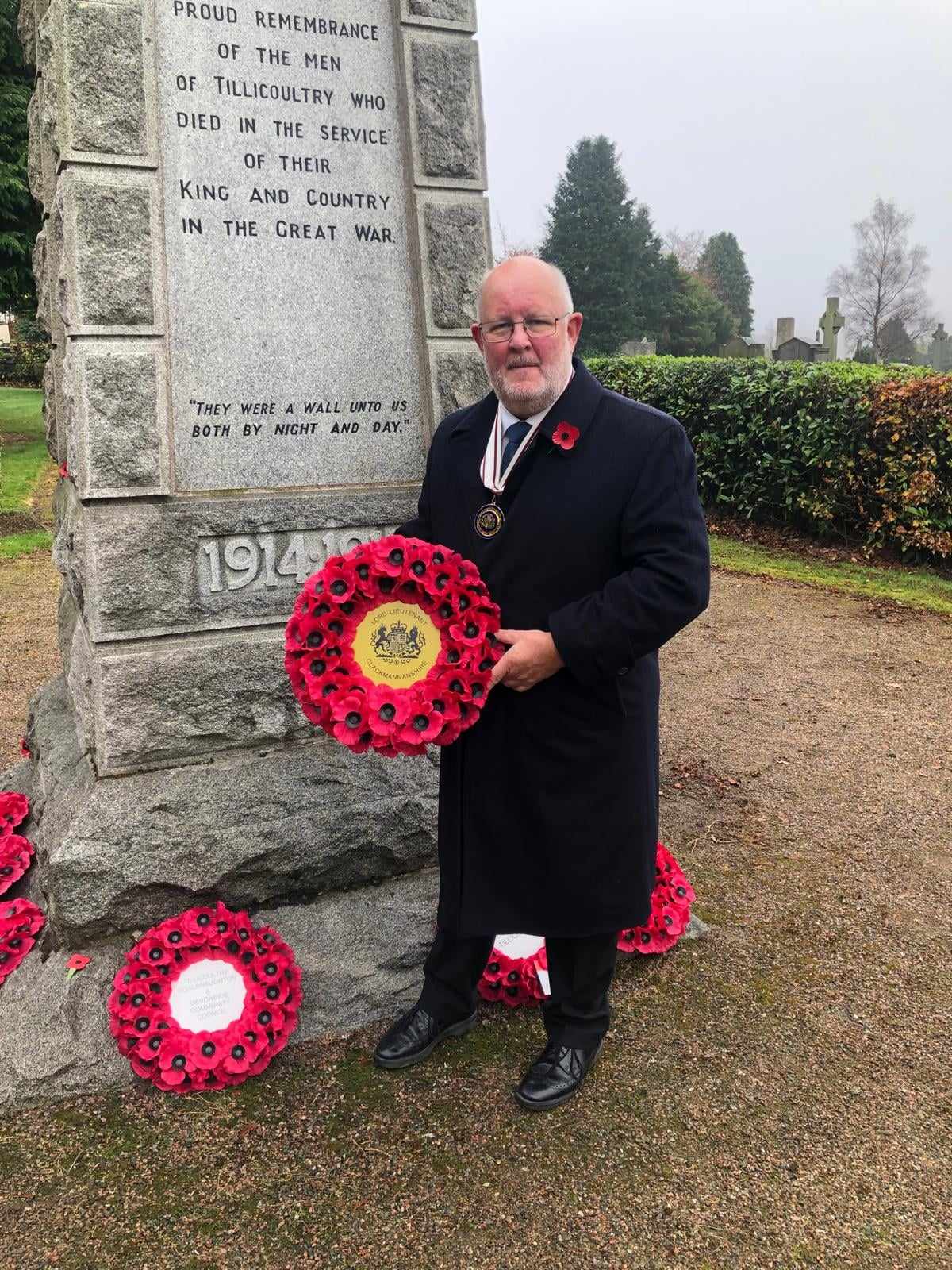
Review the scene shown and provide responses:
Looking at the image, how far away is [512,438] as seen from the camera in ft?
7.75

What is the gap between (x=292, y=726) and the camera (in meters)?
3.25

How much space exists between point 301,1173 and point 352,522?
190cm

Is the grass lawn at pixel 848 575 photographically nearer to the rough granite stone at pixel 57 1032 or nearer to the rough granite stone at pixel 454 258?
the rough granite stone at pixel 454 258

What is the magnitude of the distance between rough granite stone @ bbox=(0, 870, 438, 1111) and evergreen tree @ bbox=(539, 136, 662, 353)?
3921cm

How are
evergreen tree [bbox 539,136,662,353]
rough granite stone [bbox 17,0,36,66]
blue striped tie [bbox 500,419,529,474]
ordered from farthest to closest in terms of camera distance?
evergreen tree [bbox 539,136,662,353] → rough granite stone [bbox 17,0,36,66] → blue striped tie [bbox 500,419,529,474]

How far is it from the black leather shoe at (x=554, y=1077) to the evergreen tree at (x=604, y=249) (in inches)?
1565

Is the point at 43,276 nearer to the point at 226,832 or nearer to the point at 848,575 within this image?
the point at 226,832

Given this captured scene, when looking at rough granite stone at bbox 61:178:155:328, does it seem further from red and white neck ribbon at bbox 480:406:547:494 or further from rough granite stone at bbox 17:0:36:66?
red and white neck ribbon at bbox 480:406:547:494

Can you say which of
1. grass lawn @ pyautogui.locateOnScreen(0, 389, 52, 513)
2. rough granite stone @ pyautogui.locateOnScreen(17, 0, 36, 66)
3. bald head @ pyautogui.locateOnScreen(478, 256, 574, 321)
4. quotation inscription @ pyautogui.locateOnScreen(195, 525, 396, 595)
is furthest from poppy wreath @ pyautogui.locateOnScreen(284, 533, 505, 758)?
grass lawn @ pyautogui.locateOnScreen(0, 389, 52, 513)

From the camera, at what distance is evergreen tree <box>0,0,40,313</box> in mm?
14398

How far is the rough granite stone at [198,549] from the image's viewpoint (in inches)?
117

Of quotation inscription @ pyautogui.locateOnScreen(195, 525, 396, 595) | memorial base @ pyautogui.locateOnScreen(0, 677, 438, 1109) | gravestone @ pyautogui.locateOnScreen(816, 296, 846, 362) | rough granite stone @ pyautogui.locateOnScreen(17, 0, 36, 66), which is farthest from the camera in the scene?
gravestone @ pyautogui.locateOnScreen(816, 296, 846, 362)

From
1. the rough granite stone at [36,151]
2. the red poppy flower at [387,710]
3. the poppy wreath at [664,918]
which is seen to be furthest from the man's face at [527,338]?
the rough granite stone at [36,151]

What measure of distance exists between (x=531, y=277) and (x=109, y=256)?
1.38m
